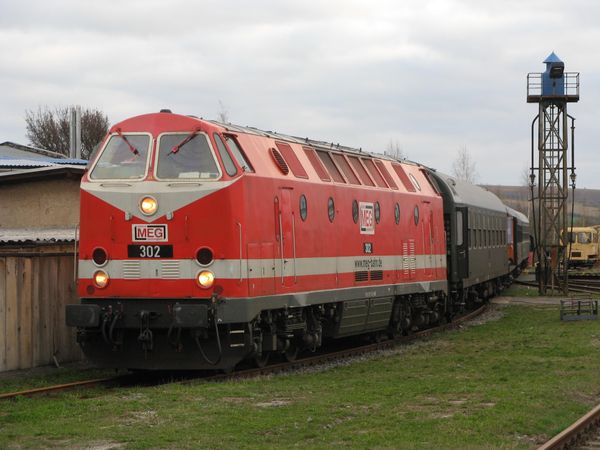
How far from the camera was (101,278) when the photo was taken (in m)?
14.6

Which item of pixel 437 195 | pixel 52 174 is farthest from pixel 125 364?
pixel 437 195

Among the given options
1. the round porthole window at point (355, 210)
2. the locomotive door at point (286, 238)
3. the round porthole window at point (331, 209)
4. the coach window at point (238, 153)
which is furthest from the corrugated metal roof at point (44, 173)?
the coach window at point (238, 153)

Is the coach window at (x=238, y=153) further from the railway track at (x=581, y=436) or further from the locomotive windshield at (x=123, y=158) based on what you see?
the railway track at (x=581, y=436)

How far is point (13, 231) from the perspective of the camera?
22.0m

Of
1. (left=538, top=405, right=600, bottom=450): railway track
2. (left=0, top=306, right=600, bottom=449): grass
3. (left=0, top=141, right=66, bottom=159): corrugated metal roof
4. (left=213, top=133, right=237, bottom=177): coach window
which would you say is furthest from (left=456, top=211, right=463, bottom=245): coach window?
(left=0, top=141, right=66, bottom=159): corrugated metal roof

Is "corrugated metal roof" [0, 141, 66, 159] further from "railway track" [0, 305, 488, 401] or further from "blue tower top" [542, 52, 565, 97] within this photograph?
"railway track" [0, 305, 488, 401]

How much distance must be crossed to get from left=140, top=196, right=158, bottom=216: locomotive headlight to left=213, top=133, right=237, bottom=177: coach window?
1.15 m

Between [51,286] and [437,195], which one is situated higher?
[437,195]

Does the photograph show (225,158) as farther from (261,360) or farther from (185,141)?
(261,360)

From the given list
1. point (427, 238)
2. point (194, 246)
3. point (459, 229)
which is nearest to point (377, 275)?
point (427, 238)

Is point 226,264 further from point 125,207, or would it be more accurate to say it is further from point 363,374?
point 363,374

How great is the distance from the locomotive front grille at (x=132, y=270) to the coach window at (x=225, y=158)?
1.89 metres

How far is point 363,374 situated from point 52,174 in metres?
9.54

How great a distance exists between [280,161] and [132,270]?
312 cm
